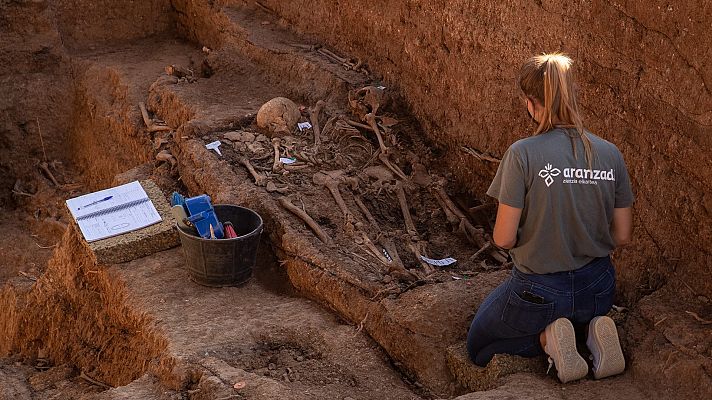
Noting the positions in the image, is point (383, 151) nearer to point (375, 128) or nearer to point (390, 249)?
point (375, 128)

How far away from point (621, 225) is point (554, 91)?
0.74 m

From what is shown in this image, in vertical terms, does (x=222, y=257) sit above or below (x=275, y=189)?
below

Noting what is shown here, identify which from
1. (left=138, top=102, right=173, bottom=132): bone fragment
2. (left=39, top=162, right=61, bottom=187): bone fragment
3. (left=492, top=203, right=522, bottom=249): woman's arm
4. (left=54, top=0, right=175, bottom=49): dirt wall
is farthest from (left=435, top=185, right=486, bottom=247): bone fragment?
(left=54, top=0, right=175, bottom=49): dirt wall

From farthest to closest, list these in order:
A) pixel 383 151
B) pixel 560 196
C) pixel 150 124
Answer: pixel 150 124, pixel 383 151, pixel 560 196

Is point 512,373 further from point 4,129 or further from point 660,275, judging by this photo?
point 4,129

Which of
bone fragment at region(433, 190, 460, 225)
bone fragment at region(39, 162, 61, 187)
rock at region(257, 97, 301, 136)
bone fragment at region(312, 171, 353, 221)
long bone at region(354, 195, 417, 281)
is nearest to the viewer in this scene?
long bone at region(354, 195, 417, 281)

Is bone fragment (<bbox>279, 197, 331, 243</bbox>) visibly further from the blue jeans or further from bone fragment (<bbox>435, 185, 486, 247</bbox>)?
the blue jeans

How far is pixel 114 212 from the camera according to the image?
6312 mm

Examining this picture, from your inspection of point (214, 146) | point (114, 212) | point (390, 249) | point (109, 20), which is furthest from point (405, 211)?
point (109, 20)

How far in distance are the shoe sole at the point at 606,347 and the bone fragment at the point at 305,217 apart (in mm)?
2084

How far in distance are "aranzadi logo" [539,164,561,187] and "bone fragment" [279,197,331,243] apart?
6.98 feet

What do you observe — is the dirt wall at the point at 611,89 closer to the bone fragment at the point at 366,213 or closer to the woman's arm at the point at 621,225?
the woman's arm at the point at 621,225

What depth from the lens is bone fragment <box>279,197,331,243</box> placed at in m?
5.75

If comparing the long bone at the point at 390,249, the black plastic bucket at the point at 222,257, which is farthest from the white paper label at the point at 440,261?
the black plastic bucket at the point at 222,257
